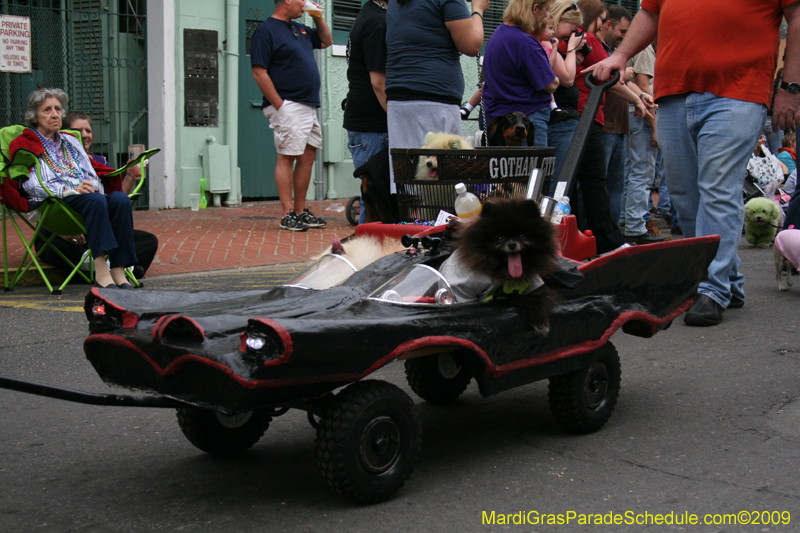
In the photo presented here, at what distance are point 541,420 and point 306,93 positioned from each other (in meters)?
6.59

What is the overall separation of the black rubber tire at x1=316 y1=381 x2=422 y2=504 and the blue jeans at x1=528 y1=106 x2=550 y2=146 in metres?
3.62

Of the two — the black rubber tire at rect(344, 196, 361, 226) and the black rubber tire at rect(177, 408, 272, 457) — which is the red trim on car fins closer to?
the black rubber tire at rect(177, 408, 272, 457)

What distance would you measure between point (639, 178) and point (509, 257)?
6.90 m

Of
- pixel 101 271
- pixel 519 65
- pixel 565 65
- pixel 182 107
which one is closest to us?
pixel 519 65

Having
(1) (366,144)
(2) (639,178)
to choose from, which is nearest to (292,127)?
(1) (366,144)

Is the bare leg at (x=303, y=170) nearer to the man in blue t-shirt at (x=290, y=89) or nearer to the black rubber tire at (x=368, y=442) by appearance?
the man in blue t-shirt at (x=290, y=89)

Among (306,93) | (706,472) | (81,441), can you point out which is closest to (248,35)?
(306,93)

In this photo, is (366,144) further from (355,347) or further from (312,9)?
(355,347)

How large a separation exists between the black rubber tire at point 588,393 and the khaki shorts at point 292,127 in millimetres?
6399

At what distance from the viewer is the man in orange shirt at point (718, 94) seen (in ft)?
16.1

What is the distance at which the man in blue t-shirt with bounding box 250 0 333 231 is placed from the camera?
9047 mm

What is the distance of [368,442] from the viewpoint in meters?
2.53

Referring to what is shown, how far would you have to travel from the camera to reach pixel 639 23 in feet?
18.0

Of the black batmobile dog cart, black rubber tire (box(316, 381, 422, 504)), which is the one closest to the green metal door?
the black batmobile dog cart
